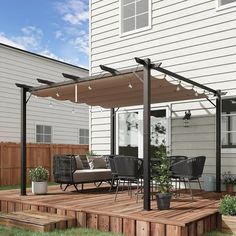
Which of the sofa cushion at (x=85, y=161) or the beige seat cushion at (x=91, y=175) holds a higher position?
the sofa cushion at (x=85, y=161)

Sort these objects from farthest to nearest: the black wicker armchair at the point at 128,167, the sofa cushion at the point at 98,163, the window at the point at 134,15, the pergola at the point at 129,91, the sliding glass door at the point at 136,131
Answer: the window at the point at 134,15 < the sliding glass door at the point at 136,131 < the sofa cushion at the point at 98,163 < the black wicker armchair at the point at 128,167 < the pergola at the point at 129,91

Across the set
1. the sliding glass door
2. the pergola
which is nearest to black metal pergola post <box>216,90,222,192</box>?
the pergola

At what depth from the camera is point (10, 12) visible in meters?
20.6

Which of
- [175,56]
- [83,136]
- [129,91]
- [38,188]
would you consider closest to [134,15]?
[175,56]

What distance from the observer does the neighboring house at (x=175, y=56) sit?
8.49 m

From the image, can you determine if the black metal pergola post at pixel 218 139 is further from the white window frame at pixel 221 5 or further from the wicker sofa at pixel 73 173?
the wicker sofa at pixel 73 173

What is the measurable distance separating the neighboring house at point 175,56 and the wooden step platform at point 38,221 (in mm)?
4073

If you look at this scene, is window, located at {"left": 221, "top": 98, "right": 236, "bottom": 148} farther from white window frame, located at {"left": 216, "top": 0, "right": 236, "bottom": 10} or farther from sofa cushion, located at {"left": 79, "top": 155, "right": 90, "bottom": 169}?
sofa cushion, located at {"left": 79, "top": 155, "right": 90, "bottom": 169}

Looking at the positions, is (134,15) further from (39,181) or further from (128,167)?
(39,181)

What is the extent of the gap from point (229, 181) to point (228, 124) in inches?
50.4

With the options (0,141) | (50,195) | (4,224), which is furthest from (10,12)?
(4,224)

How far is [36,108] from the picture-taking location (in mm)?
15359

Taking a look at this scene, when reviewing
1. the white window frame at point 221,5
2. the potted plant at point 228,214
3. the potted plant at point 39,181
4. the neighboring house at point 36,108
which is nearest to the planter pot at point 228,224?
the potted plant at point 228,214

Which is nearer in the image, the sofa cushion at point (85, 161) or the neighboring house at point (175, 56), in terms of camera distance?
the neighboring house at point (175, 56)
